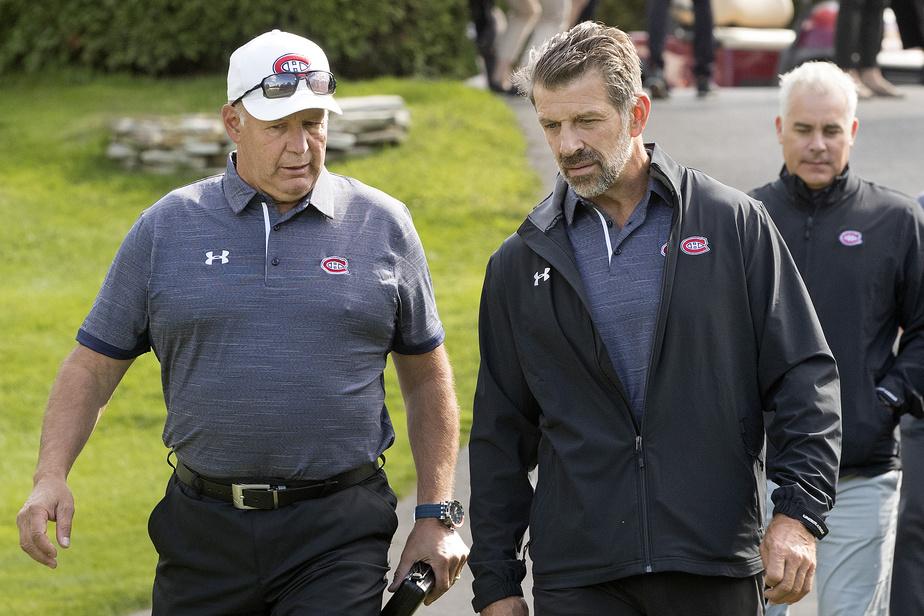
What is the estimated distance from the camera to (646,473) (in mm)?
3662

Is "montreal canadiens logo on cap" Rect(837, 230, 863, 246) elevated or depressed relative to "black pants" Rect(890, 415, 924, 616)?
elevated

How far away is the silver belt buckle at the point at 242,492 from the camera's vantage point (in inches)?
161

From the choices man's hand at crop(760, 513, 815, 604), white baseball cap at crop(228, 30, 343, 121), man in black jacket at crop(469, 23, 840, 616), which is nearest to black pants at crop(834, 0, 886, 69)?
white baseball cap at crop(228, 30, 343, 121)

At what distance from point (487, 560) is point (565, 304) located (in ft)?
2.34

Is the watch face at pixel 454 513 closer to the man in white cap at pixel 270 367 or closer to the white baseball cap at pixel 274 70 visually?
the man in white cap at pixel 270 367

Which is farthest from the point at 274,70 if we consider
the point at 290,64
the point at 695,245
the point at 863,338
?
the point at 863,338

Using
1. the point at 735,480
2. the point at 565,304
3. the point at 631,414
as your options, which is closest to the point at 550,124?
the point at 565,304

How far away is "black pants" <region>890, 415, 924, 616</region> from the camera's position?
5.01m

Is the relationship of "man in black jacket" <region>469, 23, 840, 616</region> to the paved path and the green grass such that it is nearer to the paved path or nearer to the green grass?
the green grass

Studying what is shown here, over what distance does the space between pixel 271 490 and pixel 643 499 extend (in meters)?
1.06

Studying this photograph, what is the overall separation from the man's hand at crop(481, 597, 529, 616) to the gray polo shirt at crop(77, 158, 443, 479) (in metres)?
0.58

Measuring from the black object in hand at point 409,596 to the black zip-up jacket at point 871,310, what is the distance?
159cm

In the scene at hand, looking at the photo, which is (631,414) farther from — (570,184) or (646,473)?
(570,184)

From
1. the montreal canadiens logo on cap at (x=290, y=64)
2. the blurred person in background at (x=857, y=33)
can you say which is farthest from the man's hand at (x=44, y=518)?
the blurred person in background at (x=857, y=33)
